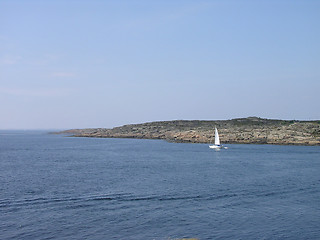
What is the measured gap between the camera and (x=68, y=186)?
1641 inches

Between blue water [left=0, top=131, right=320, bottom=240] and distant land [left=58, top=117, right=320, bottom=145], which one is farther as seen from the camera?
distant land [left=58, top=117, right=320, bottom=145]

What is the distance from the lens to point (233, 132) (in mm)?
138250

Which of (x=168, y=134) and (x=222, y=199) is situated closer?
(x=222, y=199)

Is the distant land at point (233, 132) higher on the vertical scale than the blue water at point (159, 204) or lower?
higher

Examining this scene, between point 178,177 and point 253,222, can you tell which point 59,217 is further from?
point 178,177

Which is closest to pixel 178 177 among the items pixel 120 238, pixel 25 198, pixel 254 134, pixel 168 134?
pixel 25 198

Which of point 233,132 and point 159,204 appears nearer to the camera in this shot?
point 159,204

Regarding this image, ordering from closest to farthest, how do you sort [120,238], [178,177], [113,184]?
[120,238]
[113,184]
[178,177]

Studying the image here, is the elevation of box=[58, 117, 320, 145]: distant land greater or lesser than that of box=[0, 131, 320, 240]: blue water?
greater

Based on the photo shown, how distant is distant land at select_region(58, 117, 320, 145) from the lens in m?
121

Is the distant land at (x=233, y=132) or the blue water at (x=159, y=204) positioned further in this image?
the distant land at (x=233, y=132)

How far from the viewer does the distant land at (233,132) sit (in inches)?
4772

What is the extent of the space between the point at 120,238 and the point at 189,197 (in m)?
13.3

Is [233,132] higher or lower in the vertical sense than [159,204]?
higher
